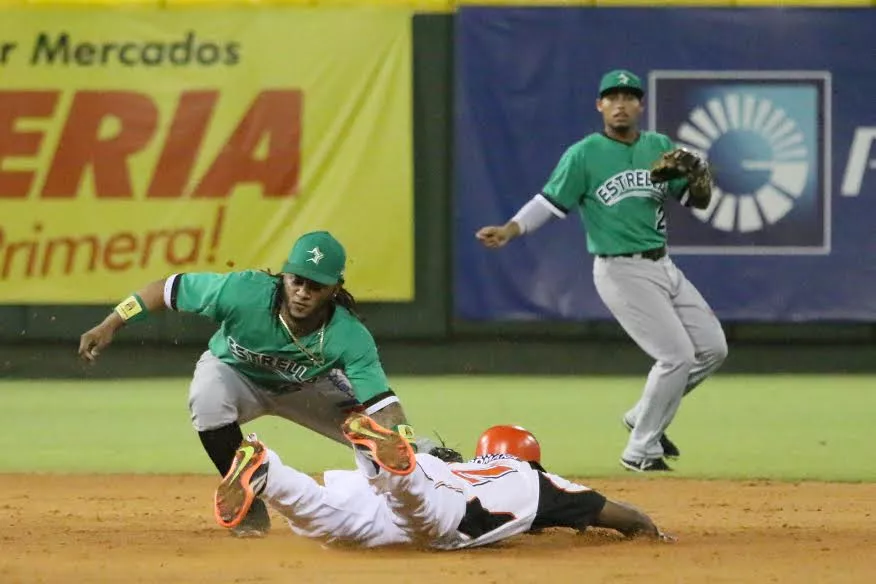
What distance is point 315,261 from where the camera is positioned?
5895 millimetres

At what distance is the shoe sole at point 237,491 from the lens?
5562mm

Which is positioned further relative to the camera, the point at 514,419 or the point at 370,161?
the point at 370,161

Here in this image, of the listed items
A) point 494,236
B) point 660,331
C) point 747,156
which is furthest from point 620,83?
point 747,156

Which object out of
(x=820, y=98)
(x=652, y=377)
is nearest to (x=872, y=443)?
(x=652, y=377)

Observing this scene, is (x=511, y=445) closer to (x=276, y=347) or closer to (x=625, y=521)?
(x=625, y=521)

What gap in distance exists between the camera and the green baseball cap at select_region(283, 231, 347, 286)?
590 centimetres

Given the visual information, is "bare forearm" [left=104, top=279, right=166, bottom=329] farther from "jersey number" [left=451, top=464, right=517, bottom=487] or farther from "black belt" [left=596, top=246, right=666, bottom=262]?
"black belt" [left=596, top=246, right=666, bottom=262]

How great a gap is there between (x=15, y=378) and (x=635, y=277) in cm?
601

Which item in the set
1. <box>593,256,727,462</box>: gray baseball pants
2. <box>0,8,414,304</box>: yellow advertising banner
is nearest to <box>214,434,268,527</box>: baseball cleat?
<box>593,256,727,462</box>: gray baseball pants

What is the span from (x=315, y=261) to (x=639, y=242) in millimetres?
3045

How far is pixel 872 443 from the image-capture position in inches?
375

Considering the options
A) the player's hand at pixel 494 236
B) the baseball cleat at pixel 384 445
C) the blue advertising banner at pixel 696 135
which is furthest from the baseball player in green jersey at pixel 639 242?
the blue advertising banner at pixel 696 135

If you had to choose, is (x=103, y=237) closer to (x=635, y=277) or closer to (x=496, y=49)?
(x=496, y=49)

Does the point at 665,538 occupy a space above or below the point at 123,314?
below
